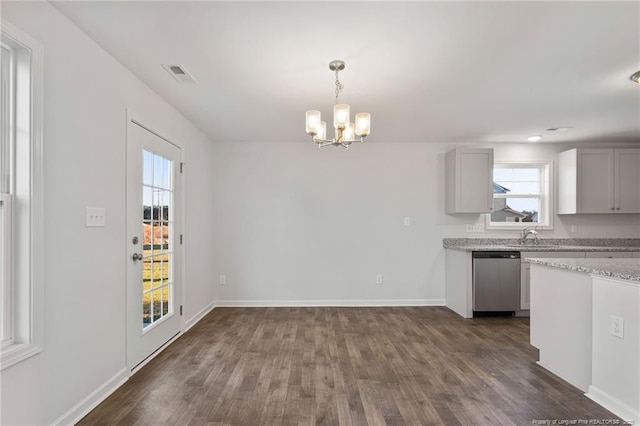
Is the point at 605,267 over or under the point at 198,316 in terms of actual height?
over

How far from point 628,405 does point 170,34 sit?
3561 millimetres

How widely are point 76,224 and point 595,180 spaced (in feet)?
19.6

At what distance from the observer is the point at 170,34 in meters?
2.04

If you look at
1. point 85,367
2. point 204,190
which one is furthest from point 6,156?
point 204,190

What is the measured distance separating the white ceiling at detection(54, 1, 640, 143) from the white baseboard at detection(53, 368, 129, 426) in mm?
2275

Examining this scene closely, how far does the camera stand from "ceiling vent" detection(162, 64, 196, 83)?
8.19ft

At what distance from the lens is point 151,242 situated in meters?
3.02

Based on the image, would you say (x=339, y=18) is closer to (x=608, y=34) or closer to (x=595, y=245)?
(x=608, y=34)

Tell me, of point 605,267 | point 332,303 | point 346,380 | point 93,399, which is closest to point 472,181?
point 605,267

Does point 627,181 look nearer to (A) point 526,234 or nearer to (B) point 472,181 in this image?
(A) point 526,234

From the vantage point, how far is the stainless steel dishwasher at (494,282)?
4234 mm

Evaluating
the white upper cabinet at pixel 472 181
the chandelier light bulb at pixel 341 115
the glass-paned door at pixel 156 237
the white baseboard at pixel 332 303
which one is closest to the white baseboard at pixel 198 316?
the white baseboard at pixel 332 303

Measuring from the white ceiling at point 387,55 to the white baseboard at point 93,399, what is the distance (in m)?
2.27

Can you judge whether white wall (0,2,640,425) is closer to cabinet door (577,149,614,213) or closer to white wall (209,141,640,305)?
white wall (209,141,640,305)
